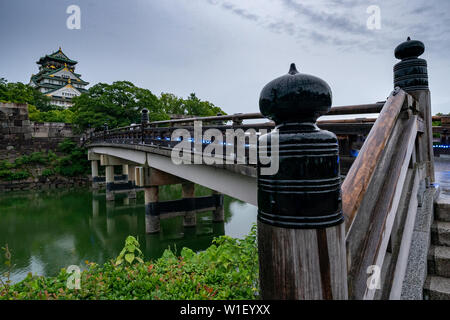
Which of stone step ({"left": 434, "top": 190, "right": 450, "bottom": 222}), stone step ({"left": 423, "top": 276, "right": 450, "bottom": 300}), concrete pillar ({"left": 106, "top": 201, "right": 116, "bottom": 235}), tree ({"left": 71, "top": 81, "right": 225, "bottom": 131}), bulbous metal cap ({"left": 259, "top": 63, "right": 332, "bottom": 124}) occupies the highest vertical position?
tree ({"left": 71, "top": 81, "right": 225, "bottom": 131})

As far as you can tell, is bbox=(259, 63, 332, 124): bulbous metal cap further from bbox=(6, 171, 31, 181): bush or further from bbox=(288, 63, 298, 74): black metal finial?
bbox=(6, 171, 31, 181): bush

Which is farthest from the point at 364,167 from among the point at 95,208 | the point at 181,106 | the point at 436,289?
the point at 181,106

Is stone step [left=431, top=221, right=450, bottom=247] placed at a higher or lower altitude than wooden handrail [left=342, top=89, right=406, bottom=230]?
lower

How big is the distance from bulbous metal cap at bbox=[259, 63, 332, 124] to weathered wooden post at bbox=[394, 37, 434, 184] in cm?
296

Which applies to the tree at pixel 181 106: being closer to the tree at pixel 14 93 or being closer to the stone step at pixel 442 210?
the tree at pixel 14 93

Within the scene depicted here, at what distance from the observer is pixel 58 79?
58938 mm

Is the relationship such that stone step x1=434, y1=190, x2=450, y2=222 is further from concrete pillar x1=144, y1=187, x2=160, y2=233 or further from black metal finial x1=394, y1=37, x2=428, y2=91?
concrete pillar x1=144, y1=187, x2=160, y2=233

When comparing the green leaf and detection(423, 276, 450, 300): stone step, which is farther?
the green leaf

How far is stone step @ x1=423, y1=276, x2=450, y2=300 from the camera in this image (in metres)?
1.97

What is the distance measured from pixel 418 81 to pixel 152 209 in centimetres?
1026

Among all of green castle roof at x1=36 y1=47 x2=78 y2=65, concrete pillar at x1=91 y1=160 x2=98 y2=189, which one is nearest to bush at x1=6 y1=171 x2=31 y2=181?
concrete pillar at x1=91 y1=160 x2=98 y2=189

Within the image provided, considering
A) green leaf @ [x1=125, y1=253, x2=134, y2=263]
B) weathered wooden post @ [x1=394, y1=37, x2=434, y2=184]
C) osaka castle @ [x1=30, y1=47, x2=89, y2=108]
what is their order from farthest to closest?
osaka castle @ [x1=30, y1=47, x2=89, y2=108], green leaf @ [x1=125, y1=253, x2=134, y2=263], weathered wooden post @ [x1=394, y1=37, x2=434, y2=184]

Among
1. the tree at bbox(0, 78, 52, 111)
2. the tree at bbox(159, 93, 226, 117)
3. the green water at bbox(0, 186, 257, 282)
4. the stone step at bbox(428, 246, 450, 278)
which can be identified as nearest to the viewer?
the stone step at bbox(428, 246, 450, 278)
